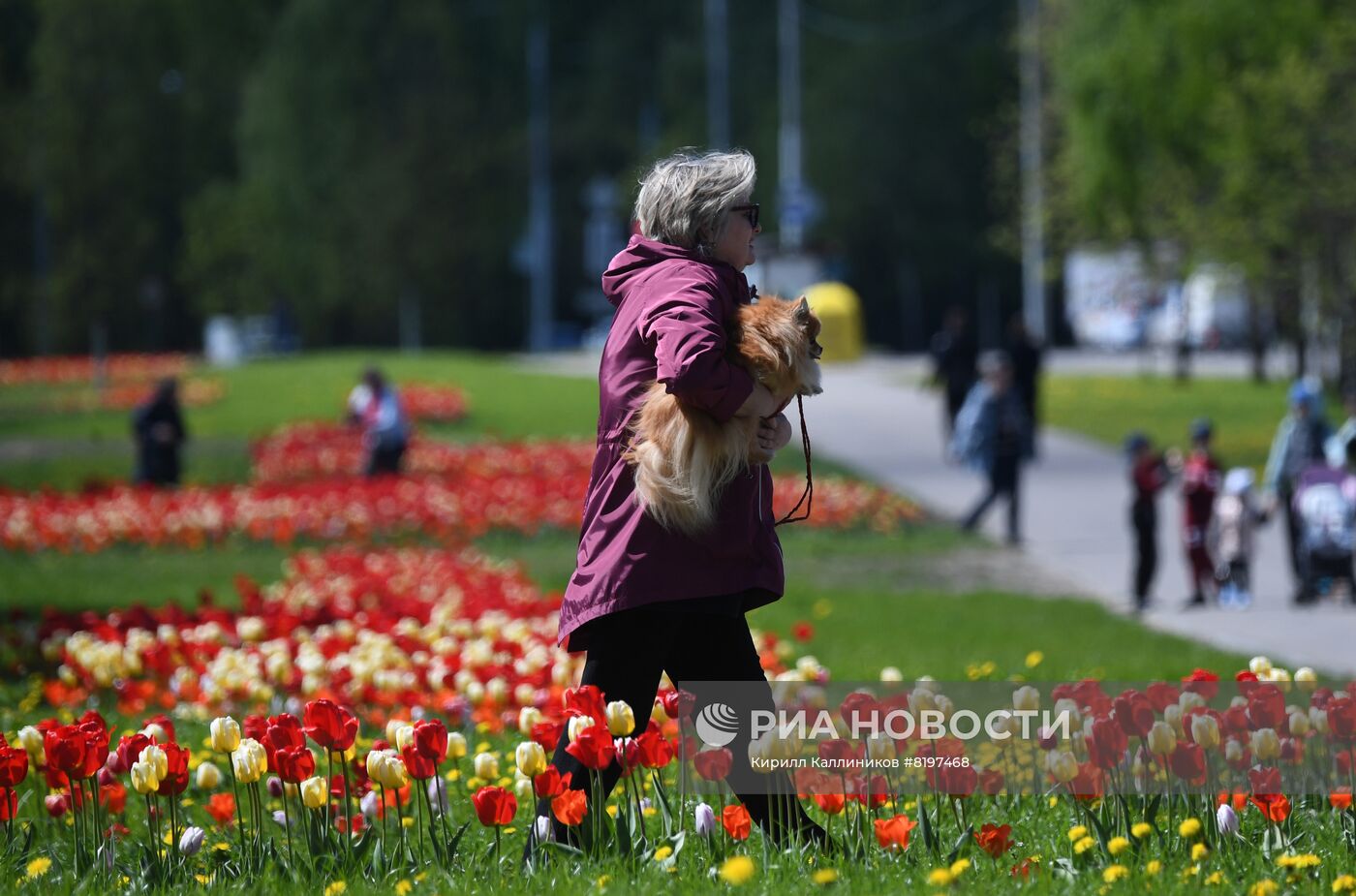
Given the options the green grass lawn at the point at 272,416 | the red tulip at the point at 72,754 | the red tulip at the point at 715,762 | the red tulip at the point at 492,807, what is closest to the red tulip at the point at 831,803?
the red tulip at the point at 715,762

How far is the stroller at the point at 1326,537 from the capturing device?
12430 millimetres

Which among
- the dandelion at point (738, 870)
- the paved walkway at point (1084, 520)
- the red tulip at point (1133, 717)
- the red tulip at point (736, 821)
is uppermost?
the red tulip at point (1133, 717)

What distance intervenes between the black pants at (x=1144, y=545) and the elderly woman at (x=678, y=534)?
8.38 m

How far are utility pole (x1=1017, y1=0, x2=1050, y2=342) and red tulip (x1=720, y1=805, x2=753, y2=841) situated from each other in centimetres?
3364

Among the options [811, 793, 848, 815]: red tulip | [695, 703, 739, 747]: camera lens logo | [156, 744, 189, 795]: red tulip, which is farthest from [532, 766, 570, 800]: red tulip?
[156, 744, 189, 795]: red tulip

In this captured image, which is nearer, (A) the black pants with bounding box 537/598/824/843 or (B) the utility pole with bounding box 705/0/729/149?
(A) the black pants with bounding box 537/598/824/843

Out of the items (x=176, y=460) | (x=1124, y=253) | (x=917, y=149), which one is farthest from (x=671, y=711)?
(x=917, y=149)

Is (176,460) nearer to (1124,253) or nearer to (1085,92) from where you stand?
(1085,92)

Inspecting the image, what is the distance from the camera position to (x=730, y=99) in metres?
62.7

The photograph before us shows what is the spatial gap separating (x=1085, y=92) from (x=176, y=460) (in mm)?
15586

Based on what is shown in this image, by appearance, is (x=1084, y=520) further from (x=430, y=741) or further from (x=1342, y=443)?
(x=430, y=741)

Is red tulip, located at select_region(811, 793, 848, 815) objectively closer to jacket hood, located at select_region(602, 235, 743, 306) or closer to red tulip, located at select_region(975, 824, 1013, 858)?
red tulip, located at select_region(975, 824, 1013, 858)

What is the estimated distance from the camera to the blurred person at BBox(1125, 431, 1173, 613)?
1268cm

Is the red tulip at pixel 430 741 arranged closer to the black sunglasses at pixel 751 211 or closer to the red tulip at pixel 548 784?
the red tulip at pixel 548 784
